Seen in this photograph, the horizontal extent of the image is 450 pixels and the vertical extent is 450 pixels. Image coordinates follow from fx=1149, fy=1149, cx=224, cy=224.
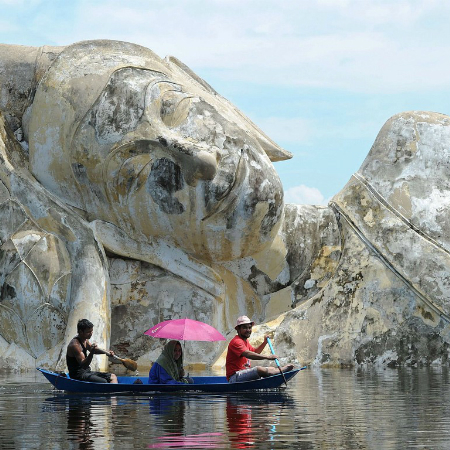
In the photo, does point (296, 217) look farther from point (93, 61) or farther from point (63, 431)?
point (63, 431)

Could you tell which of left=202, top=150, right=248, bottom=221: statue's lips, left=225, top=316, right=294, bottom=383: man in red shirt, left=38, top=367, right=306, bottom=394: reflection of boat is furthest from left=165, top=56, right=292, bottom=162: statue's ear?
left=38, top=367, right=306, bottom=394: reflection of boat

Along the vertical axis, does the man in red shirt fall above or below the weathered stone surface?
below

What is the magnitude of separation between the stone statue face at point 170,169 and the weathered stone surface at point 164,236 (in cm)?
3

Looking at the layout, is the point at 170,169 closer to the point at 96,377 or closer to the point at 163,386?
the point at 96,377

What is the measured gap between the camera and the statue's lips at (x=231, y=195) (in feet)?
80.9

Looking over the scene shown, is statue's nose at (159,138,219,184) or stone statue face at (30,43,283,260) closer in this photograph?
statue's nose at (159,138,219,184)

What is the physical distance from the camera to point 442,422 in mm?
13320

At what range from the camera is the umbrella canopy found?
18000 millimetres

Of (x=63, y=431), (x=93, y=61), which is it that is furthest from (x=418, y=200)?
(x=63, y=431)

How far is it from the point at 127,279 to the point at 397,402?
10.5 meters

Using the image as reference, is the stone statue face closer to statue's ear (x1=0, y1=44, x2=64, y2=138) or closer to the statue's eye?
the statue's eye

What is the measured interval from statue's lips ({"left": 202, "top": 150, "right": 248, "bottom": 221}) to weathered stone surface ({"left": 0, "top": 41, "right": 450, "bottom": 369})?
0.05m

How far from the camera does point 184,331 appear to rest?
18.1m

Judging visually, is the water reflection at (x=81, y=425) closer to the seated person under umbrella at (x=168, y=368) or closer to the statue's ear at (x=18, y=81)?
the seated person under umbrella at (x=168, y=368)
